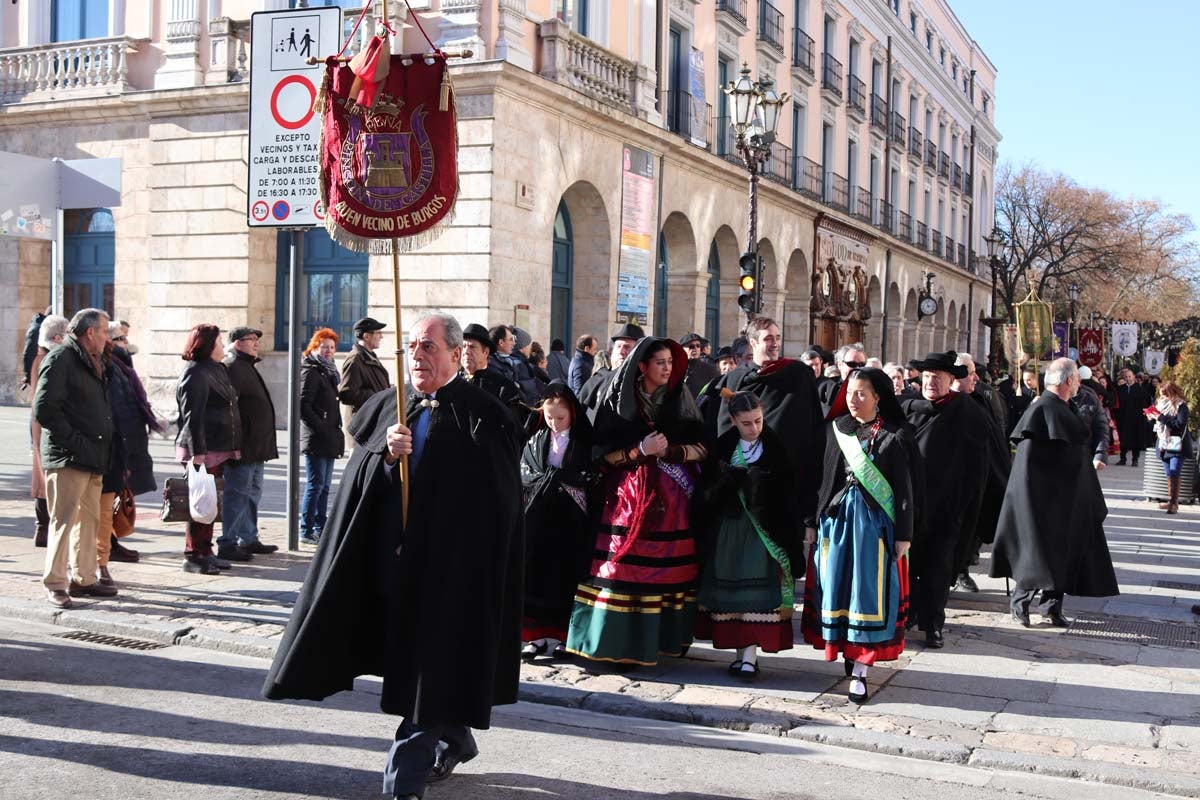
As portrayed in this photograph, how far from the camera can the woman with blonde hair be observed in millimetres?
15859

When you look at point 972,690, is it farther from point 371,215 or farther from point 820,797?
point 371,215

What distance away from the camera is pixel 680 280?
2481cm

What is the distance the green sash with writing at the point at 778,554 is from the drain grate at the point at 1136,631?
2.57 metres

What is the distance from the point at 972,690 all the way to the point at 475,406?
3.58 metres

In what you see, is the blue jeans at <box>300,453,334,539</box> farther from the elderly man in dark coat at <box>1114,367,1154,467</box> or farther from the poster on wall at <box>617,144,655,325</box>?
the elderly man in dark coat at <box>1114,367,1154,467</box>

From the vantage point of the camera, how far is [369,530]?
4.42 metres

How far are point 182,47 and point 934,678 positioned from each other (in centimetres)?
Result: 1761

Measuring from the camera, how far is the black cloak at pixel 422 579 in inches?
168

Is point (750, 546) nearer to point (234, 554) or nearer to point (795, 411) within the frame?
point (795, 411)

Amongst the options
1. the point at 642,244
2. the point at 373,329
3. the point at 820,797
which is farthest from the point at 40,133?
the point at 820,797

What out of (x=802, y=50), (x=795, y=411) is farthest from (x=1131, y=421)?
(x=795, y=411)

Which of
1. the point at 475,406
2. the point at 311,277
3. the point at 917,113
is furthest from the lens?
the point at 917,113

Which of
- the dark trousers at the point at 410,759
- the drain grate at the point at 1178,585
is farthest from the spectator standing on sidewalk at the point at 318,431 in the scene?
the drain grate at the point at 1178,585

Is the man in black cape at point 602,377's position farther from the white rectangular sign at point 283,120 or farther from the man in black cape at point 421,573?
the white rectangular sign at point 283,120
